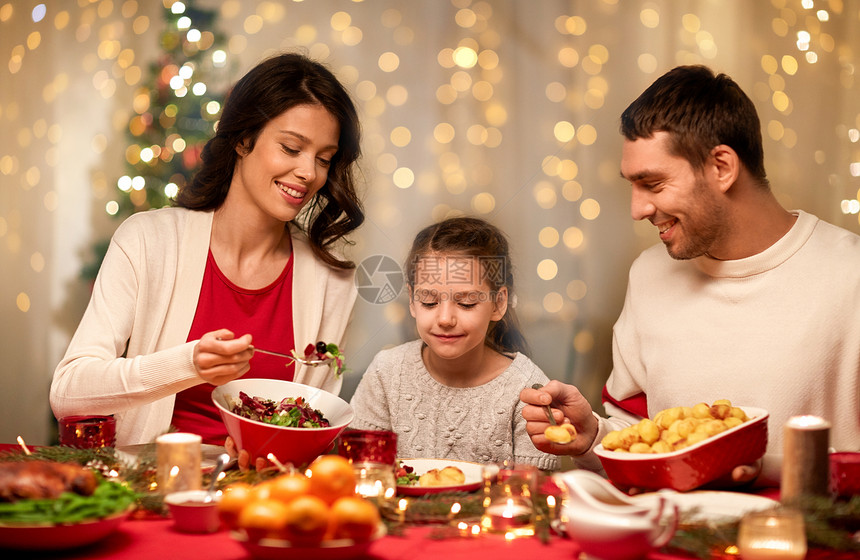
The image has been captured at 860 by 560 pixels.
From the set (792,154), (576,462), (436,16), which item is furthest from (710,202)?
(436,16)

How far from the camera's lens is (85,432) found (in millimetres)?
1491

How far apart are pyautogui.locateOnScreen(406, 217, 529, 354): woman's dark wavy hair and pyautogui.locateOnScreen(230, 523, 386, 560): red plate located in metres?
1.47

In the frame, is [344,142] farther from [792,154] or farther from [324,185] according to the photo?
[792,154]

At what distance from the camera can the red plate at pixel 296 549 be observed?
961 mm

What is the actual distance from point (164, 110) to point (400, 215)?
108 cm

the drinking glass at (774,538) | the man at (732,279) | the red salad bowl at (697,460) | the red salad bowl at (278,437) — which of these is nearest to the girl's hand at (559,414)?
the man at (732,279)

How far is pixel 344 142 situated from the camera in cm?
237

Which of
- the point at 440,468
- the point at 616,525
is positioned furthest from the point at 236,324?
the point at 616,525

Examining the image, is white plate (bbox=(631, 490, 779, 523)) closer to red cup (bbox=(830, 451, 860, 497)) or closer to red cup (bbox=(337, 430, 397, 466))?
red cup (bbox=(830, 451, 860, 497))

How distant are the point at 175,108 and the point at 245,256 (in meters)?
1.13

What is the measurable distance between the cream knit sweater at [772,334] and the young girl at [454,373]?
39 centimetres

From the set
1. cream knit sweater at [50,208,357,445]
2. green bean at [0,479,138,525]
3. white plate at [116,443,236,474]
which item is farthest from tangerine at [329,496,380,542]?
cream knit sweater at [50,208,357,445]

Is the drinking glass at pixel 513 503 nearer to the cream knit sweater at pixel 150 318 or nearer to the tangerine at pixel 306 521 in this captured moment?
the tangerine at pixel 306 521

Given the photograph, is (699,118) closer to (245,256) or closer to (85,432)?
(245,256)
